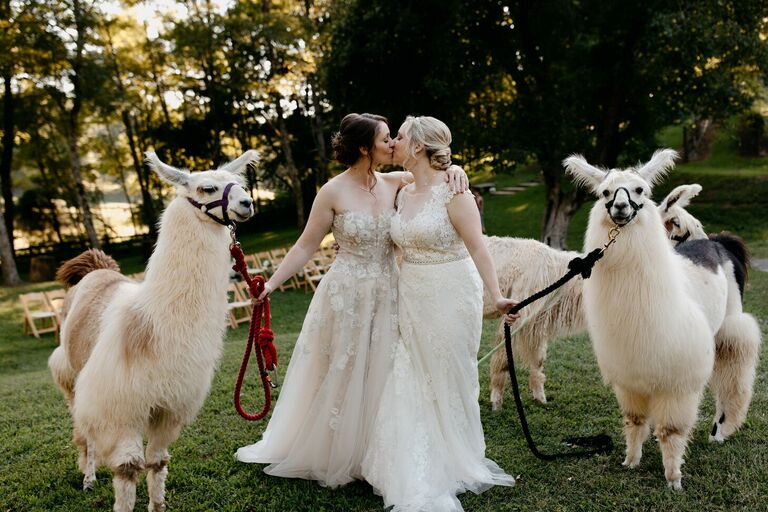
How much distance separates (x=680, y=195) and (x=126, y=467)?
12.8 feet

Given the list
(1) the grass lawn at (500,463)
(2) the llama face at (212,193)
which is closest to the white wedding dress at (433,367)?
(1) the grass lawn at (500,463)

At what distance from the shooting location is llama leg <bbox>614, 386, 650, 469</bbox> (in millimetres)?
3496


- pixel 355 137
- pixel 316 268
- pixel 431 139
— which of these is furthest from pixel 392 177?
pixel 316 268

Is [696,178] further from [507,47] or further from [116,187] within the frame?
[116,187]

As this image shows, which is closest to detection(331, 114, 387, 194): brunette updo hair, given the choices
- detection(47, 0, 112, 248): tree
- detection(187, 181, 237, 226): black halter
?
detection(187, 181, 237, 226): black halter

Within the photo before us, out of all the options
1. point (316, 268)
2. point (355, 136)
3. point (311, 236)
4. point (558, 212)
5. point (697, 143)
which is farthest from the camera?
point (697, 143)

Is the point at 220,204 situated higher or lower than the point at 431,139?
lower

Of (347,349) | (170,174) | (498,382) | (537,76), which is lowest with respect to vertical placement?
(498,382)

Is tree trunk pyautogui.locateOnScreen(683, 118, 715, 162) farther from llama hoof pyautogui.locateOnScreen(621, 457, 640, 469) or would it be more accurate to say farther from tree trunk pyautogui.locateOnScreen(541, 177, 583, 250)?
llama hoof pyautogui.locateOnScreen(621, 457, 640, 469)

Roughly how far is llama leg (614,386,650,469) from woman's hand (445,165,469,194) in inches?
63.8

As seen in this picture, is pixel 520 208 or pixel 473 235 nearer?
pixel 473 235

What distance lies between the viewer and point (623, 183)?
9.82 ft

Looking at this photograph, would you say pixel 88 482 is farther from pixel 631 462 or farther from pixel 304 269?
pixel 304 269

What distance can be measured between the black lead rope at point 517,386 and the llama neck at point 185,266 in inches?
65.8
